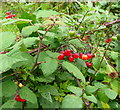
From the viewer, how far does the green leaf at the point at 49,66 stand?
55 cm

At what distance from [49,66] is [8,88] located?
17cm

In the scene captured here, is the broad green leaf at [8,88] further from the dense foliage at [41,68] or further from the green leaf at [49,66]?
the green leaf at [49,66]

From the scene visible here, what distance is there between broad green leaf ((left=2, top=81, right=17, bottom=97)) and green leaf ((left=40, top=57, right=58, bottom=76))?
0.40 feet

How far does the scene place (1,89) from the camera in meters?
0.54

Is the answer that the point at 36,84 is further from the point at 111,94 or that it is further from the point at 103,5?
the point at 103,5

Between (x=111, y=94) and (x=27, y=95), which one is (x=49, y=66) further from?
(x=111, y=94)

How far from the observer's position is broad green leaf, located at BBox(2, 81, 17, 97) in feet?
1.71

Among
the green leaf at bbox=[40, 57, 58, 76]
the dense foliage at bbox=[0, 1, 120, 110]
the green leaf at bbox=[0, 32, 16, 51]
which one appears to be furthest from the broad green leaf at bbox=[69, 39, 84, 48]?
the green leaf at bbox=[0, 32, 16, 51]

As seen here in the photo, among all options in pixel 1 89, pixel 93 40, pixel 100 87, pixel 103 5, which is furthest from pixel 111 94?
pixel 103 5

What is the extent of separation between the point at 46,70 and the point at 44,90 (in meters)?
0.11

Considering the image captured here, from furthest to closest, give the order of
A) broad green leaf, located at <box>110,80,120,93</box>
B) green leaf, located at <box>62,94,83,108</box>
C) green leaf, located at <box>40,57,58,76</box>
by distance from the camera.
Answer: broad green leaf, located at <box>110,80,120,93</box> → green leaf, located at <box>40,57,58,76</box> → green leaf, located at <box>62,94,83,108</box>

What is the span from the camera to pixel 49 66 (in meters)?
0.56

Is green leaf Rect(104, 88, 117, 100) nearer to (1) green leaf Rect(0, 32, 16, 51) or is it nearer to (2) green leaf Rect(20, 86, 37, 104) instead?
(2) green leaf Rect(20, 86, 37, 104)

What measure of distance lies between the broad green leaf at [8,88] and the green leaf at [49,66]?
0.40ft
